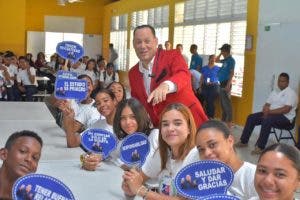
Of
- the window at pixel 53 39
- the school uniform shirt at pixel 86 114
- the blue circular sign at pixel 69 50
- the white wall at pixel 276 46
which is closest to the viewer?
the blue circular sign at pixel 69 50

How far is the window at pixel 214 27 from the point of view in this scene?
7980 millimetres

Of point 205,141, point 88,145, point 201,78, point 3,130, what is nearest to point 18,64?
point 201,78

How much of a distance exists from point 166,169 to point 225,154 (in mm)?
471

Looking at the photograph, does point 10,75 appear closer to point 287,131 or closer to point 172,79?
point 287,131

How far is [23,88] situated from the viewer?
8.61 metres

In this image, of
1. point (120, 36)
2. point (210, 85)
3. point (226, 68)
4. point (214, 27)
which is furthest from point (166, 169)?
point (120, 36)

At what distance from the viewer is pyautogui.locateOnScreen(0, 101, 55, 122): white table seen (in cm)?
420

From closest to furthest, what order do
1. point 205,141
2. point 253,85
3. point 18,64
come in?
point 205,141 < point 253,85 < point 18,64

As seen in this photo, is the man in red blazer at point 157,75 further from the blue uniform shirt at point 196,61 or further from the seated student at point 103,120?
the blue uniform shirt at point 196,61

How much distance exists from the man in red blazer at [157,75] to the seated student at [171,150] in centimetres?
20

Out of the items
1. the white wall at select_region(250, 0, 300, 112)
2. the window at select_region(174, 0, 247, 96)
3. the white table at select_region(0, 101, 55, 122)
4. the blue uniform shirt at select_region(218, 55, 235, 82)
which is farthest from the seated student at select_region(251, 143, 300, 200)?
the window at select_region(174, 0, 247, 96)

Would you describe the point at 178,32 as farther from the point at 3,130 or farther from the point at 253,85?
the point at 3,130

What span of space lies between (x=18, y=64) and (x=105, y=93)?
20.7 feet

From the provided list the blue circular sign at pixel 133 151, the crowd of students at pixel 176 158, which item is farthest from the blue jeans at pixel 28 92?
the blue circular sign at pixel 133 151
